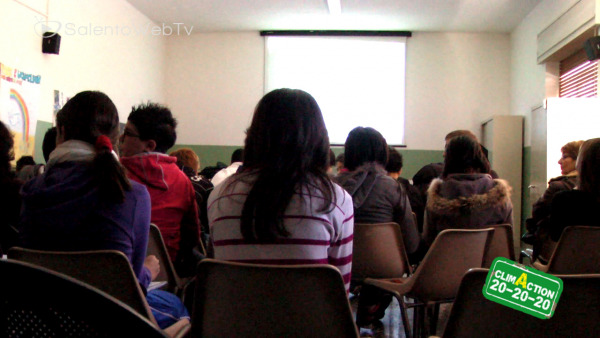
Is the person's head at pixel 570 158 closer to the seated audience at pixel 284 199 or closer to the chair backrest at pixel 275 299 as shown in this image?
the seated audience at pixel 284 199

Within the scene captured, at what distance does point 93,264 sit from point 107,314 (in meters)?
1.19

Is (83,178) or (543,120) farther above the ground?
(543,120)

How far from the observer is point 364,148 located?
8.84 feet

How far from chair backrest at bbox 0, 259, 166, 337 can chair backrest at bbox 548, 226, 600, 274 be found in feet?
7.65

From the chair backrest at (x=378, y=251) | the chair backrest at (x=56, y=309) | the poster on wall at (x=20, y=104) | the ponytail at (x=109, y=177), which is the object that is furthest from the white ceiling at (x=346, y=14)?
the chair backrest at (x=56, y=309)

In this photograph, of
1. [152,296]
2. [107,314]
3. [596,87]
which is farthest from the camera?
[596,87]

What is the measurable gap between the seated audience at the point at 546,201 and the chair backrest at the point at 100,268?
211 cm

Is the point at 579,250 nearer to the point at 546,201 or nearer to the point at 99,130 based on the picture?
the point at 546,201

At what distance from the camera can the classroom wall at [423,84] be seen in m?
8.08

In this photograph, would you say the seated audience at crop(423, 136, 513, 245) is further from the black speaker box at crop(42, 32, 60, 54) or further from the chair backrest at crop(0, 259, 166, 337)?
the black speaker box at crop(42, 32, 60, 54)

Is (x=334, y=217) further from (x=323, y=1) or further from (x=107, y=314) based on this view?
(x=323, y=1)

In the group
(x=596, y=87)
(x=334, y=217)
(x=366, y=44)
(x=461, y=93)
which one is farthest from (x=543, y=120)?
(x=334, y=217)

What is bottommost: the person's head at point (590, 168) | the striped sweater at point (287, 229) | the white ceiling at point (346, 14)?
the striped sweater at point (287, 229)

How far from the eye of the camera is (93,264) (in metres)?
1.41
